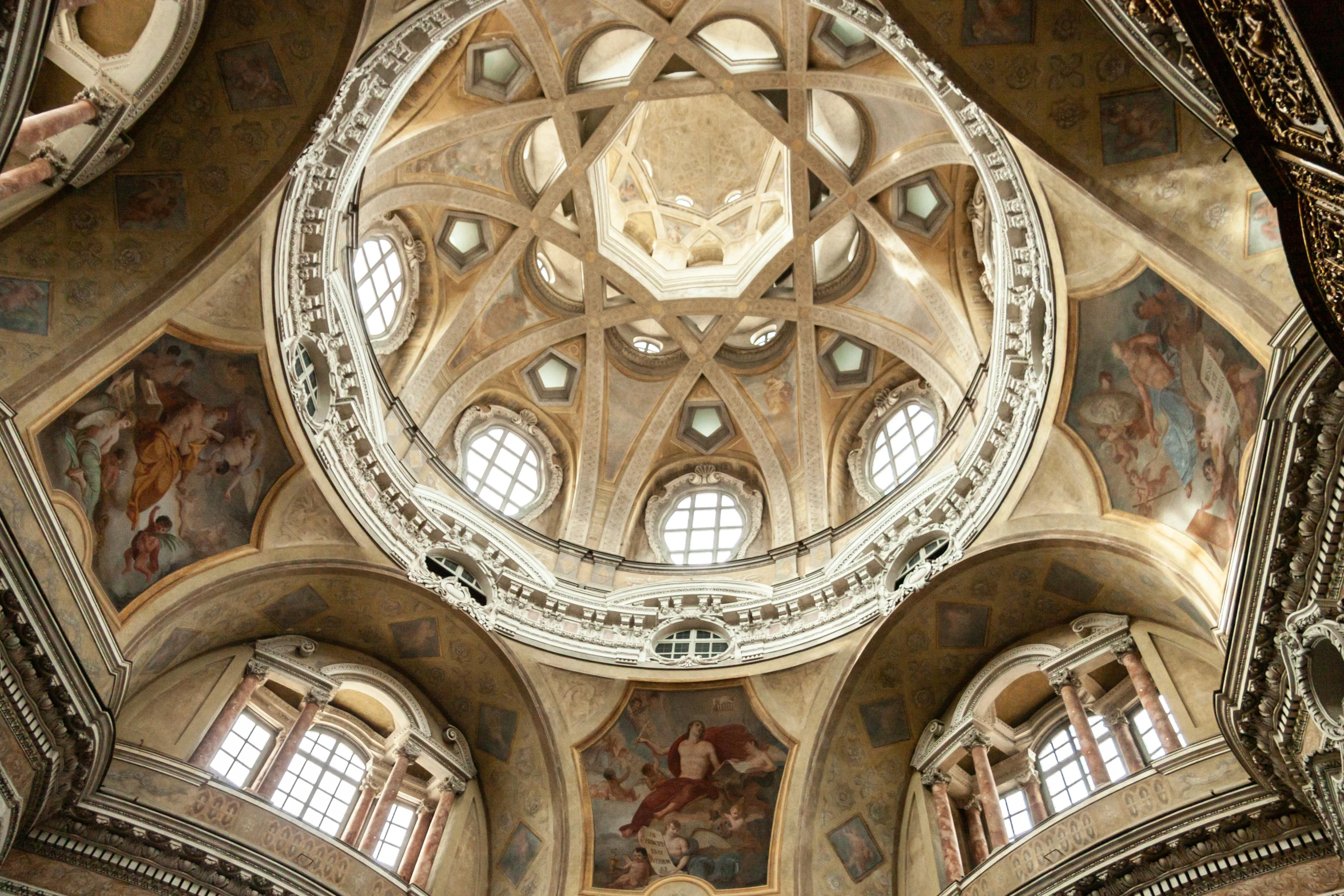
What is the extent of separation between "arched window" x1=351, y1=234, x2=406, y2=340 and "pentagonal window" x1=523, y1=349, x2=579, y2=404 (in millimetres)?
3267

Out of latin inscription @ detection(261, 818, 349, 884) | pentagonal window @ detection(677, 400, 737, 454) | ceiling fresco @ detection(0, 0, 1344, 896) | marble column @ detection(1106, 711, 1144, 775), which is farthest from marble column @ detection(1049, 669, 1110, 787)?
latin inscription @ detection(261, 818, 349, 884)

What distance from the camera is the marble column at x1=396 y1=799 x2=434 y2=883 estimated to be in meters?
15.6

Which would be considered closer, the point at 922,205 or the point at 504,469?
the point at 922,205

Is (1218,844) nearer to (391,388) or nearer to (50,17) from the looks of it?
(50,17)

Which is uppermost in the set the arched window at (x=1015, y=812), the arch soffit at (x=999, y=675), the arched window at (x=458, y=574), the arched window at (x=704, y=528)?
the arched window at (x=704, y=528)

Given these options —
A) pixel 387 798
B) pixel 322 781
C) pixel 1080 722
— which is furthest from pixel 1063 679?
pixel 322 781

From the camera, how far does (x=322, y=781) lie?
15.8 metres

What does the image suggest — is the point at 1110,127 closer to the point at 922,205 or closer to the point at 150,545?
the point at 922,205

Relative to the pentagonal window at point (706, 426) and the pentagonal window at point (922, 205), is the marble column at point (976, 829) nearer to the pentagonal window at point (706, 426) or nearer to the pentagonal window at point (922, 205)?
the pentagonal window at point (706, 426)

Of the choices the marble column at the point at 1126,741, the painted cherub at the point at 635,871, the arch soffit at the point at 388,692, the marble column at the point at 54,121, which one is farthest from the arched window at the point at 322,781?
the marble column at the point at 1126,741

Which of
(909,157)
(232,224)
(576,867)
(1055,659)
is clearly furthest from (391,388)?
(1055,659)

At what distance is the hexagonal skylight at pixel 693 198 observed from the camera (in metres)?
23.2

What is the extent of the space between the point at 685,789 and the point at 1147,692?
6737 millimetres

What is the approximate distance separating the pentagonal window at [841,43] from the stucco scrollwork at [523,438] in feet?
28.7
